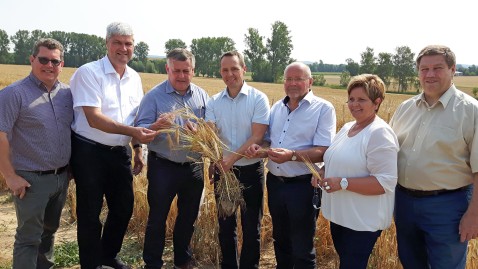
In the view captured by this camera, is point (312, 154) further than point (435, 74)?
Yes

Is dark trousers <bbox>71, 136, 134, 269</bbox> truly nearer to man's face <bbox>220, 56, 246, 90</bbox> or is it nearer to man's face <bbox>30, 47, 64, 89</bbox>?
man's face <bbox>30, 47, 64, 89</bbox>

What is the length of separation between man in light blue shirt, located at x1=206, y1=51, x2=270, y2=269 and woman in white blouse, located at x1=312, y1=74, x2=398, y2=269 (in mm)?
907

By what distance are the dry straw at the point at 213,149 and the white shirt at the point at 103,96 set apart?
0.57 meters

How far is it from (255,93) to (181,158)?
95cm

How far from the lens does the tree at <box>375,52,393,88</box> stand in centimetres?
6084

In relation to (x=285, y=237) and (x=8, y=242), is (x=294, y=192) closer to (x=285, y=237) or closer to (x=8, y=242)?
(x=285, y=237)

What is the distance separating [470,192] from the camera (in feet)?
10.1

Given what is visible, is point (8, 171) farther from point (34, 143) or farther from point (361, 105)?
point (361, 105)

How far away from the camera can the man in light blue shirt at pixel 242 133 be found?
3826 mm

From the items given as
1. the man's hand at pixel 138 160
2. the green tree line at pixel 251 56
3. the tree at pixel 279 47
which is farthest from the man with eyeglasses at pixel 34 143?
the tree at pixel 279 47

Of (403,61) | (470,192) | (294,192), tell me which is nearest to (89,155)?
(294,192)

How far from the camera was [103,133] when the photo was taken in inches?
155

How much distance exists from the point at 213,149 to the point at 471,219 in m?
2.09

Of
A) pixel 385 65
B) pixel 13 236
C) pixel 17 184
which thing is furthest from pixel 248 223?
pixel 385 65
